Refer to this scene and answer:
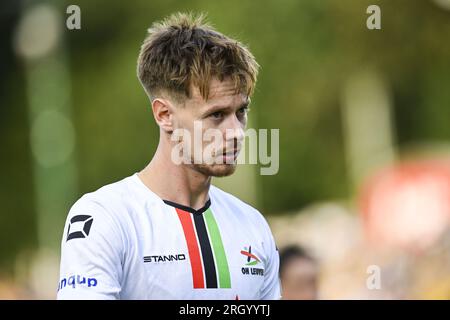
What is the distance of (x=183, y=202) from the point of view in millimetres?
4922

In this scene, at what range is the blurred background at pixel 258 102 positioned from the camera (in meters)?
22.5

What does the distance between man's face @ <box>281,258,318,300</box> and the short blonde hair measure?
361 cm

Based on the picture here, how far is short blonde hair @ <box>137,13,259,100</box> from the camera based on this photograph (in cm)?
477

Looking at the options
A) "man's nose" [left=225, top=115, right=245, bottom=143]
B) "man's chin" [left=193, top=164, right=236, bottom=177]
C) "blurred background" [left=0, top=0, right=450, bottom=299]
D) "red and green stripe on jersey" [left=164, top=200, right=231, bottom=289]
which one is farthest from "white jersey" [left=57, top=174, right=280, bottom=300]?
"blurred background" [left=0, top=0, right=450, bottom=299]

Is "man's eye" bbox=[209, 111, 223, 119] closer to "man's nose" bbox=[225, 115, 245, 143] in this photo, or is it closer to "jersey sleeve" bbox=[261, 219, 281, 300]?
"man's nose" bbox=[225, 115, 245, 143]

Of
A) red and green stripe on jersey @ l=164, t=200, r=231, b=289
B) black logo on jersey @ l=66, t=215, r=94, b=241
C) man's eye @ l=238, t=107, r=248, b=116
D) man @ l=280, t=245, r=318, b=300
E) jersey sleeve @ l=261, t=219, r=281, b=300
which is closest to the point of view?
black logo on jersey @ l=66, t=215, r=94, b=241

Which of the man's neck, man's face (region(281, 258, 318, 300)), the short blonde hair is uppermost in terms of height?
the short blonde hair

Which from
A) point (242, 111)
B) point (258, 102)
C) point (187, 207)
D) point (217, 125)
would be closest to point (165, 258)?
point (187, 207)

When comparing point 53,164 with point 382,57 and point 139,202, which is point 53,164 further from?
point 139,202

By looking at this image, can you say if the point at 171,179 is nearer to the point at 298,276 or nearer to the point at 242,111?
the point at 242,111

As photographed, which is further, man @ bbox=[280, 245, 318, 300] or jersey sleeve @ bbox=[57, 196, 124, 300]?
man @ bbox=[280, 245, 318, 300]

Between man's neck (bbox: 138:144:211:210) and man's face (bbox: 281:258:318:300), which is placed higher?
man's neck (bbox: 138:144:211:210)

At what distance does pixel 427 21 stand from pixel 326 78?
3.11 meters
